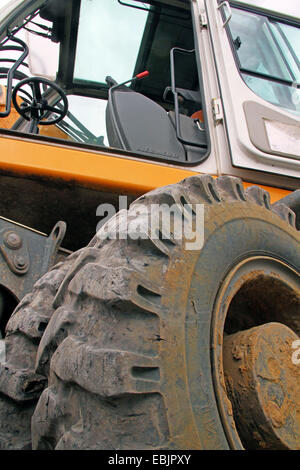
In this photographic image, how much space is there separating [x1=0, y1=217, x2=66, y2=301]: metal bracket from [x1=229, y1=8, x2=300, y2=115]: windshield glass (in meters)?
1.23

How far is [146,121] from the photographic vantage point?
1971 millimetres

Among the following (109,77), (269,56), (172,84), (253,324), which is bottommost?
(253,324)

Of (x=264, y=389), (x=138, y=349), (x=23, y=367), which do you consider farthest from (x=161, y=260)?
(x=23, y=367)

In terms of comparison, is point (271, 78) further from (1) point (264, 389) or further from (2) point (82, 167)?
(1) point (264, 389)

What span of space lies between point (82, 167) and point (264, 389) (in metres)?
0.98

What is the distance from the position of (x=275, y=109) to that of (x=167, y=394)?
1.60m

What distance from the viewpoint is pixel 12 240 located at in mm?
1445

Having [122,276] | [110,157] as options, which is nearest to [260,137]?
[110,157]

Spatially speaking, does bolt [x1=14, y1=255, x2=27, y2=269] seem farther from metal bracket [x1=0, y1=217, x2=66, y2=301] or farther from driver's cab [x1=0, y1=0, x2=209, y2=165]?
driver's cab [x1=0, y1=0, x2=209, y2=165]

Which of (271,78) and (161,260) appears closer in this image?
(161,260)

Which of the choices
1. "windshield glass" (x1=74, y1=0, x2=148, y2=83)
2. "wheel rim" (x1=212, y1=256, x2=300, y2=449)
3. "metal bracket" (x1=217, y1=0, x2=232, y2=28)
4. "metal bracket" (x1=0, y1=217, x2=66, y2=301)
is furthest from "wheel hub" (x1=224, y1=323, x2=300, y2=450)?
"windshield glass" (x1=74, y1=0, x2=148, y2=83)

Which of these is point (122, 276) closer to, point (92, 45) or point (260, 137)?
point (260, 137)

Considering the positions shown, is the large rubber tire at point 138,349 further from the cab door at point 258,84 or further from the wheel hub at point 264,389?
the cab door at point 258,84

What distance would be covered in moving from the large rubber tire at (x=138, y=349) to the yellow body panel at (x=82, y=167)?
55 cm
